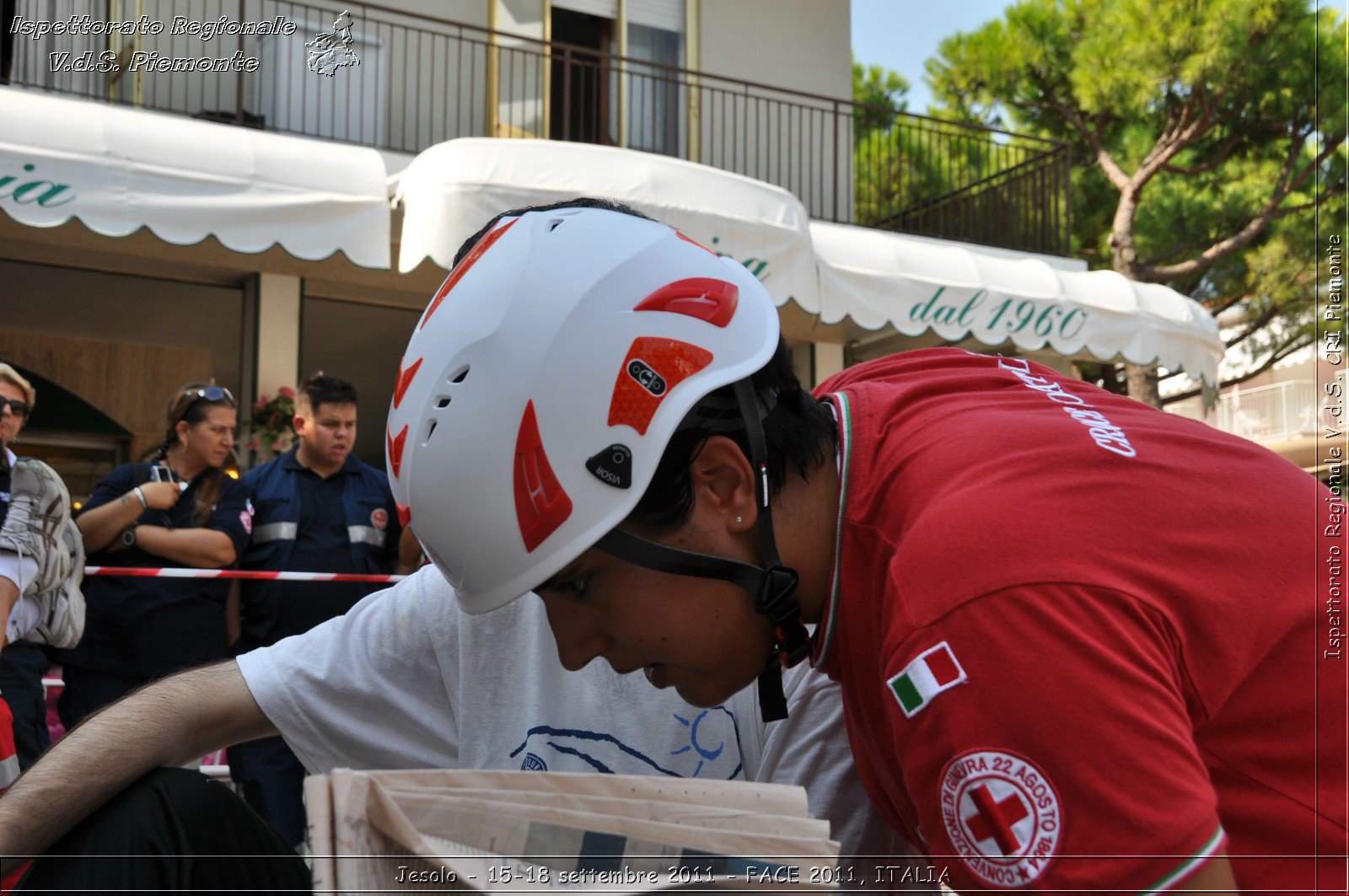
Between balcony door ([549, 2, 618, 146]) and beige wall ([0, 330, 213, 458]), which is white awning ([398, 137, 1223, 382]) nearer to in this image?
beige wall ([0, 330, 213, 458])

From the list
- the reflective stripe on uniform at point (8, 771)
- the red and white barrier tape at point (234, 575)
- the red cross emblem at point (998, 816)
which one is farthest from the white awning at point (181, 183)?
the red cross emblem at point (998, 816)

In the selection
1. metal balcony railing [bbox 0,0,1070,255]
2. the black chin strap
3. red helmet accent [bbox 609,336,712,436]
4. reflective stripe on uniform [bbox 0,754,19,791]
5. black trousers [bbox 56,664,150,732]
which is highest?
metal balcony railing [bbox 0,0,1070,255]

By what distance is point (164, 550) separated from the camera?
5016mm

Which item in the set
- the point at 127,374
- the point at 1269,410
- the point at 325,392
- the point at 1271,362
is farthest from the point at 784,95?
the point at 1269,410

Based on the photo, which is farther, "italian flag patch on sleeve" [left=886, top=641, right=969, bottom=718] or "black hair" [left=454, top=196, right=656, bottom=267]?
"black hair" [left=454, top=196, right=656, bottom=267]

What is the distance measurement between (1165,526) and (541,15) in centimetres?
1175

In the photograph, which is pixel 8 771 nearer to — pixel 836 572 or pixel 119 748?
pixel 119 748

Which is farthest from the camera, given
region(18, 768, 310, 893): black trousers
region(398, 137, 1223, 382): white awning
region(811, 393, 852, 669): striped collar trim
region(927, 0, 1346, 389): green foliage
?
region(927, 0, 1346, 389): green foliage

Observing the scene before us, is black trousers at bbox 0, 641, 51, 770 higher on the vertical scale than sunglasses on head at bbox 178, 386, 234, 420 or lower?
lower

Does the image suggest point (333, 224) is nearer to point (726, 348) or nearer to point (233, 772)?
point (233, 772)

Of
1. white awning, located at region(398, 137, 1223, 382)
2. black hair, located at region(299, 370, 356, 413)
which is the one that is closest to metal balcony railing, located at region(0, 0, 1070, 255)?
white awning, located at region(398, 137, 1223, 382)

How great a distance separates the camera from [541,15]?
12.1m

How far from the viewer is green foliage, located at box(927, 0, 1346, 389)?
1590 cm

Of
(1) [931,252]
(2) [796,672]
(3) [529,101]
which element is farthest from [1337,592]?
(3) [529,101]
